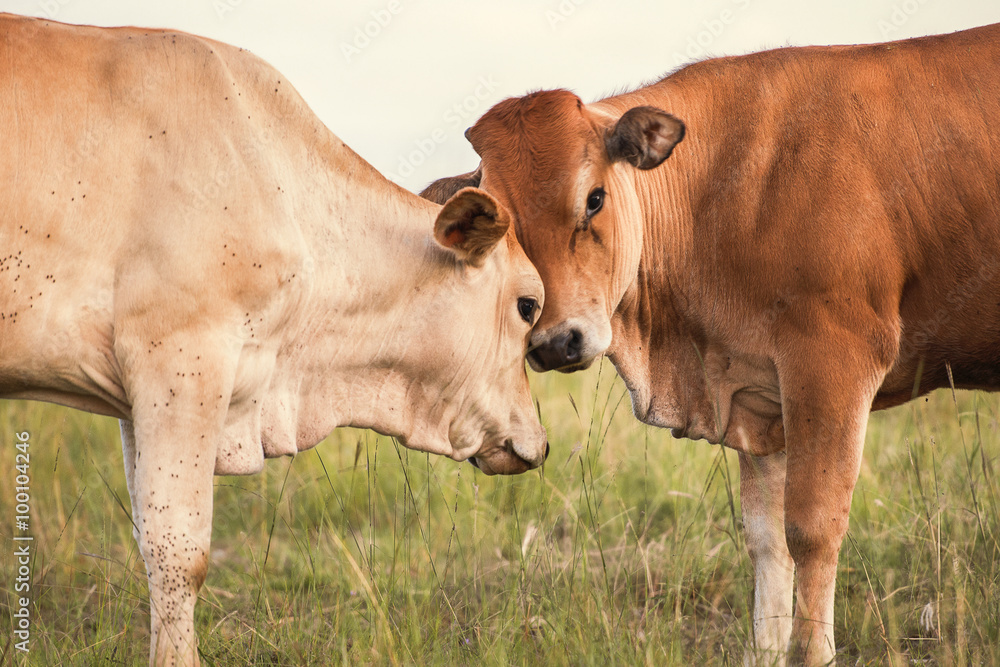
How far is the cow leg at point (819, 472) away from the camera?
4.01m

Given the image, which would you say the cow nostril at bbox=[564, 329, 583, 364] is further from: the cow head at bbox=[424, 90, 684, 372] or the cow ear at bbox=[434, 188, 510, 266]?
the cow ear at bbox=[434, 188, 510, 266]

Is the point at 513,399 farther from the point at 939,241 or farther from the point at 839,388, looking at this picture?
the point at 939,241

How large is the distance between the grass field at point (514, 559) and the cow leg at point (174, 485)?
56cm

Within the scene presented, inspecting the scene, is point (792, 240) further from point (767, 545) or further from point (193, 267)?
point (193, 267)

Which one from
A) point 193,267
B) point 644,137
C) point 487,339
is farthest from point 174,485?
point 644,137

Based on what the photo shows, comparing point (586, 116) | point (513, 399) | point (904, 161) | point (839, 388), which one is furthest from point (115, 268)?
point (904, 161)

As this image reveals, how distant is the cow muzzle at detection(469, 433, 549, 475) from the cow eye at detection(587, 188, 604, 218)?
1038 millimetres

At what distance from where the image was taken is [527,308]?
13.8 ft

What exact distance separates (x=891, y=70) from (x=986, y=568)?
92.9 inches

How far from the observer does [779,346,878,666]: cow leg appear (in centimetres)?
401

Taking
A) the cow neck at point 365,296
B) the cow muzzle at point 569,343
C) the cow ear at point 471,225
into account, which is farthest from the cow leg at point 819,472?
the cow neck at point 365,296

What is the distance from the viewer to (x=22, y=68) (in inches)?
127

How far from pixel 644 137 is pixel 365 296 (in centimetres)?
144
